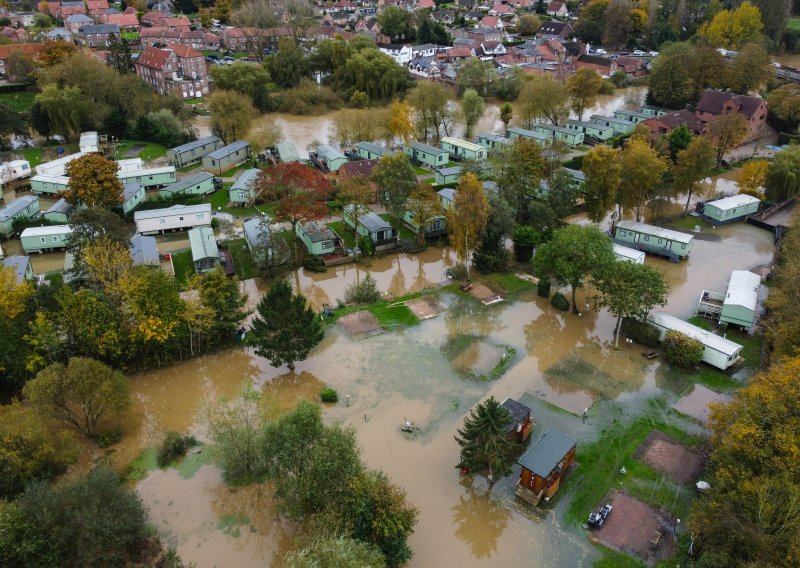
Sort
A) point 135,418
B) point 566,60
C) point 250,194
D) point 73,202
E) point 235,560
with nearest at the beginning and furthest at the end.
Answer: point 235,560 < point 135,418 < point 73,202 < point 250,194 < point 566,60

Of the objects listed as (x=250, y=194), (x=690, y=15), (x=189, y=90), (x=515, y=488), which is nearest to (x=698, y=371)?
(x=515, y=488)

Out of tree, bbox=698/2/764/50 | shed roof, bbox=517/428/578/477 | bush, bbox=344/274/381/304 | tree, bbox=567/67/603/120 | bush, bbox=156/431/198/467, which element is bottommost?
bush, bbox=156/431/198/467

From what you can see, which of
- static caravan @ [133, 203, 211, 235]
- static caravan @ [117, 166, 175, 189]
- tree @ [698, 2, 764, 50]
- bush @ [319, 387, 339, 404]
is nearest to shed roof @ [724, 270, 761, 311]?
bush @ [319, 387, 339, 404]

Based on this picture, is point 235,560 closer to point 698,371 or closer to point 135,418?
point 135,418

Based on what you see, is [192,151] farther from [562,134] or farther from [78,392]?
[562,134]

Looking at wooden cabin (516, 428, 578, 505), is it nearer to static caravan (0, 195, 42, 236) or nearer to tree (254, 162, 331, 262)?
tree (254, 162, 331, 262)
